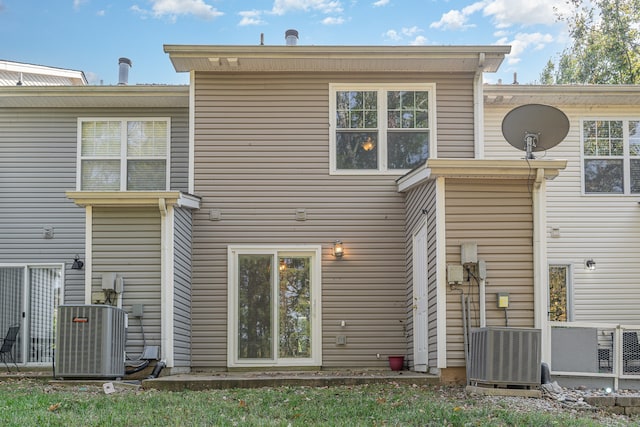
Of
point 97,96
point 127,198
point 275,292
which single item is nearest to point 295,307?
point 275,292

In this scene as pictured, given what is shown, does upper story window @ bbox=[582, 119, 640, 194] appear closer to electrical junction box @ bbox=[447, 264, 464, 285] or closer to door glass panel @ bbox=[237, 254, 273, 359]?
electrical junction box @ bbox=[447, 264, 464, 285]

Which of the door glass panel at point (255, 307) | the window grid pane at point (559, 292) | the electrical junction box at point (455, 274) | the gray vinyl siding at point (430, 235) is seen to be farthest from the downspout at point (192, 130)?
the window grid pane at point (559, 292)

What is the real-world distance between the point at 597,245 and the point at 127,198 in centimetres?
750

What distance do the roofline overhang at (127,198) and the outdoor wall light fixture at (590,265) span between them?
6647mm

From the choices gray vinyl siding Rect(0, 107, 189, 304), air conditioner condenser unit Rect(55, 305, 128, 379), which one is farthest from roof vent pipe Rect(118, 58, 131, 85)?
air conditioner condenser unit Rect(55, 305, 128, 379)

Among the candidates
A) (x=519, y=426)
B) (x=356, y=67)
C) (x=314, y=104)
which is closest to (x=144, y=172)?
(x=314, y=104)

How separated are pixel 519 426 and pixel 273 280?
5.13 metres

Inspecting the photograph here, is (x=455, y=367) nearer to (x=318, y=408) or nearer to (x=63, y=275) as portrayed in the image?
(x=318, y=408)

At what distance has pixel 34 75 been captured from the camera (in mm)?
16016

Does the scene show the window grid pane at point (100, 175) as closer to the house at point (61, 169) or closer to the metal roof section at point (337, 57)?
the house at point (61, 169)

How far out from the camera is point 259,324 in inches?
396

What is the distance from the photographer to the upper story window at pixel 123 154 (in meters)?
11.1

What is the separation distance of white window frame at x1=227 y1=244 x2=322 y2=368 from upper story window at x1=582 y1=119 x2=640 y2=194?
4940 mm

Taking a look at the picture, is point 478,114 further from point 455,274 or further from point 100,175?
point 100,175
